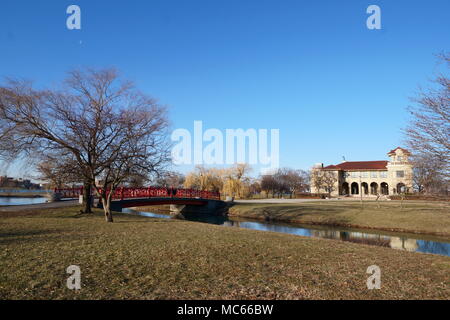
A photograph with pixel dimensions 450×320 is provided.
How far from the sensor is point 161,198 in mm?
33125

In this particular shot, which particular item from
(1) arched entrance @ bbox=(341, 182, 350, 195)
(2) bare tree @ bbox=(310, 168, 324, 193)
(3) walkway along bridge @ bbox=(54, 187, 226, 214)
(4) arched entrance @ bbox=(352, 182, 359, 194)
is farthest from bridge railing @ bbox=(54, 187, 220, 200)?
(4) arched entrance @ bbox=(352, 182, 359, 194)

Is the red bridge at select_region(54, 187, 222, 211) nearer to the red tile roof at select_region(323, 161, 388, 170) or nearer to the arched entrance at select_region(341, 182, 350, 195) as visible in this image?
the red tile roof at select_region(323, 161, 388, 170)

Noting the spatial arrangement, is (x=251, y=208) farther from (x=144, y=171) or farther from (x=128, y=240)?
(x=128, y=240)

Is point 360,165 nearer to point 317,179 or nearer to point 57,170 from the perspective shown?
point 317,179

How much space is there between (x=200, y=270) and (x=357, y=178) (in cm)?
7142

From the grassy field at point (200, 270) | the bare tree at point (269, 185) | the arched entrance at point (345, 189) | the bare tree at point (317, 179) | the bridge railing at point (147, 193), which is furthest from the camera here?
the arched entrance at point (345, 189)

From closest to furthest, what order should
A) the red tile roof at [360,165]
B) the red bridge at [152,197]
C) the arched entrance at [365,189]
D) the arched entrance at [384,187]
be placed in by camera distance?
the red bridge at [152,197], the arched entrance at [384,187], the red tile roof at [360,165], the arched entrance at [365,189]

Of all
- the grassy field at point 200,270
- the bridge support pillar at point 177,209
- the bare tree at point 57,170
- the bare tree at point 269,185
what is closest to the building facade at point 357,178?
the bare tree at point 269,185

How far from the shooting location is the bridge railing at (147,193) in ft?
95.2

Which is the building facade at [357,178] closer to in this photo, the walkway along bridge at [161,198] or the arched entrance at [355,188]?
Result: the arched entrance at [355,188]

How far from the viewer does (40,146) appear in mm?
17406

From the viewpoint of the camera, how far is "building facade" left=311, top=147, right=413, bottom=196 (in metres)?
64.6

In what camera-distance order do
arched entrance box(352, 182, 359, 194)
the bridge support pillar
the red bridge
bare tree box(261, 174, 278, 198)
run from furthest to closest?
arched entrance box(352, 182, 359, 194)
bare tree box(261, 174, 278, 198)
the bridge support pillar
the red bridge
